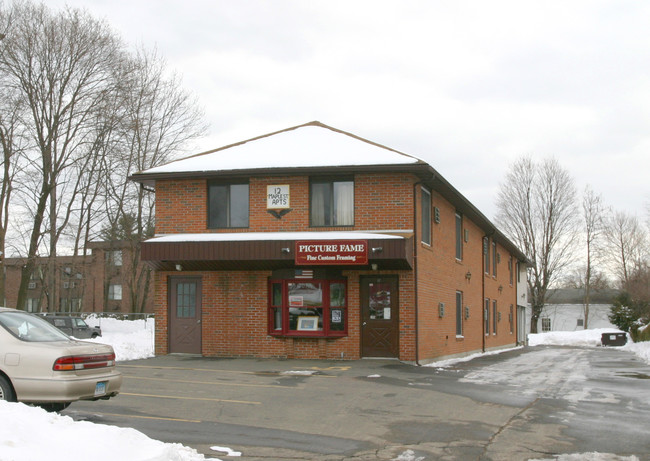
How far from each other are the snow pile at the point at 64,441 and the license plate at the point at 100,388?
5.06 feet

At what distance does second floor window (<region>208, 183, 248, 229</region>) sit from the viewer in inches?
807

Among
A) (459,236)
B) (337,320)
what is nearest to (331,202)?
(337,320)

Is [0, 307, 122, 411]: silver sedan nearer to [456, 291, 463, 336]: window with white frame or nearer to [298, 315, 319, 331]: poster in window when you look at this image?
[298, 315, 319, 331]: poster in window

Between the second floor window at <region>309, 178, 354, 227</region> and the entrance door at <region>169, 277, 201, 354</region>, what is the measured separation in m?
4.13

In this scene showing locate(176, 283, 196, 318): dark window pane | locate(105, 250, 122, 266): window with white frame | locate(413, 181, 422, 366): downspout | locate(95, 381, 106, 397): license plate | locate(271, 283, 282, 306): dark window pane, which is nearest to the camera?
locate(95, 381, 106, 397): license plate

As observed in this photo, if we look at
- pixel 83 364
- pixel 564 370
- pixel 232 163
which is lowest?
pixel 564 370

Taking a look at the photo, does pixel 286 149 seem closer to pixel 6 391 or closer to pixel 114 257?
pixel 6 391

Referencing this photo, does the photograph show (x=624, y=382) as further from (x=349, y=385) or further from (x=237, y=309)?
(x=237, y=309)

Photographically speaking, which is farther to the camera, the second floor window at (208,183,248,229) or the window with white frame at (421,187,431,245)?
the window with white frame at (421,187,431,245)

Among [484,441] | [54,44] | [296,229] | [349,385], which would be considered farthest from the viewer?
[54,44]

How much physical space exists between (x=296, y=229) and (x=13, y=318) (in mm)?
10817

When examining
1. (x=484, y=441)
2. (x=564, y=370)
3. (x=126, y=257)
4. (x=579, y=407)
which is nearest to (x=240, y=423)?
(x=484, y=441)

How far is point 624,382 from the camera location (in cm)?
1661

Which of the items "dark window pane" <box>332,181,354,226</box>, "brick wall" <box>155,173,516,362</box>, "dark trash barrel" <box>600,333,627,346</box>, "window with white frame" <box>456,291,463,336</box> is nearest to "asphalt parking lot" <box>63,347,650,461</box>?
"brick wall" <box>155,173,516,362</box>
